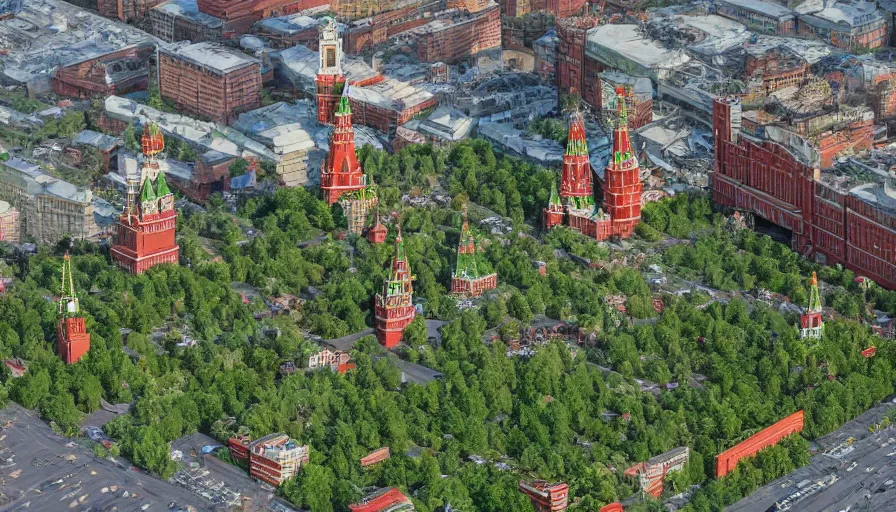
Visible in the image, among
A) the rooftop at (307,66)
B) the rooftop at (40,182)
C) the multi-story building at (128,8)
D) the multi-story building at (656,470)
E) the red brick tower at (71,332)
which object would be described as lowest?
the multi-story building at (128,8)

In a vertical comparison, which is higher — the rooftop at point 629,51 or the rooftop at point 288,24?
the rooftop at point 629,51

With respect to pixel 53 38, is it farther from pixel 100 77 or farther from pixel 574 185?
pixel 574 185

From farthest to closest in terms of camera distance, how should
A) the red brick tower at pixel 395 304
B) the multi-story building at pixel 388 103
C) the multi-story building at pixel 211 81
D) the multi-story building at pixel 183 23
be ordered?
the multi-story building at pixel 183 23
the multi-story building at pixel 211 81
the multi-story building at pixel 388 103
the red brick tower at pixel 395 304

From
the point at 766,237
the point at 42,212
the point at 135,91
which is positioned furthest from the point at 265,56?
the point at 766,237

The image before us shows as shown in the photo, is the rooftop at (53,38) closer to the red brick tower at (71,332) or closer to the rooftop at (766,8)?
the rooftop at (766,8)

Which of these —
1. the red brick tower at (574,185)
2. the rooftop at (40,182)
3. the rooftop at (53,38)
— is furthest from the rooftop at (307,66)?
the red brick tower at (574,185)

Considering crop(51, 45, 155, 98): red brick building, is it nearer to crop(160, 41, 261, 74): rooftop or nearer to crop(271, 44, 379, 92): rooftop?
crop(160, 41, 261, 74): rooftop

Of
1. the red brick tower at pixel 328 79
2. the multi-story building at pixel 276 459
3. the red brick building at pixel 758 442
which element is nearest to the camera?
the multi-story building at pixel 276 459
